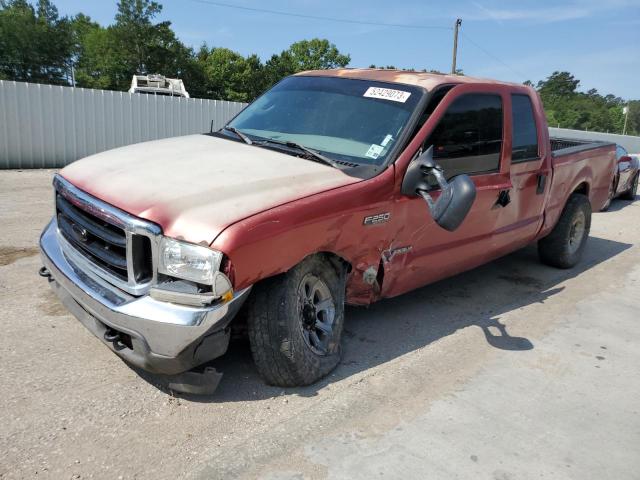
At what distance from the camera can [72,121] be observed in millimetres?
12414

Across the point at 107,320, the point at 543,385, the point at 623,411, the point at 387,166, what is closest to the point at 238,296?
the point at 107,320

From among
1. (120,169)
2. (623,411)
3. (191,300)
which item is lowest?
(623,411)

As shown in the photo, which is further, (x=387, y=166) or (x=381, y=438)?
(x=387, y=166)

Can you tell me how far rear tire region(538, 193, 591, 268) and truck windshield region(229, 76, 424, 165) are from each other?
294 cm

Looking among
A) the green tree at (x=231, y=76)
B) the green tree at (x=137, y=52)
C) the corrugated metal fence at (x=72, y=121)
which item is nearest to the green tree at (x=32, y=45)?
the green tree at (x=137, y=52)

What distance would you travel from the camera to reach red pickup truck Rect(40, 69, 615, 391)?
271 cm

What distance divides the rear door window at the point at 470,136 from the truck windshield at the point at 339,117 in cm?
31

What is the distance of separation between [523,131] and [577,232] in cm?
198

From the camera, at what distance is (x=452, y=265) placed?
14.3 ft

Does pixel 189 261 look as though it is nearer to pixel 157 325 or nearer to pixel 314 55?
pixel 157 325

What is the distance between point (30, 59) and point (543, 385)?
69454mm

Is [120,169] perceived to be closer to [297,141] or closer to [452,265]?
[297,141]

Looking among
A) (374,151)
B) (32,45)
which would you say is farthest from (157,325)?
(32,45)

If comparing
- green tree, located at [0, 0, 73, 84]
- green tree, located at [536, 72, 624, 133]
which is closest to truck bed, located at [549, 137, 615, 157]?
green tree, located at [536, 72, 624, 133]
